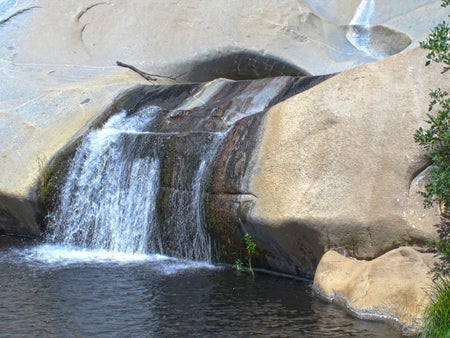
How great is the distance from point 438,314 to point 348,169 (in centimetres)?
227

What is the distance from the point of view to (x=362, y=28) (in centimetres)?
1459

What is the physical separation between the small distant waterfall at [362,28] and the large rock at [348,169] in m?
5.78

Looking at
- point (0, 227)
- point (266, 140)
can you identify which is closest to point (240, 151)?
point (266, 140)

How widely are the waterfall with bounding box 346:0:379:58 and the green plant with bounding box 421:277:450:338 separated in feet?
26.0

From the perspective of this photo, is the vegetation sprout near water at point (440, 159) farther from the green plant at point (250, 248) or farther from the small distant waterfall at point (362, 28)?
the small distant waterfall at point (362, 28)

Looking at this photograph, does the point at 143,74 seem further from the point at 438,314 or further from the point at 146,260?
the point at 438,314

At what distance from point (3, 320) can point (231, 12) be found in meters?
8.68

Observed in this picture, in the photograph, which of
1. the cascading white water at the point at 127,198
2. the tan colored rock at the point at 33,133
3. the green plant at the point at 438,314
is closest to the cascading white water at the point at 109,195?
the cascading white water at the point at 127,198

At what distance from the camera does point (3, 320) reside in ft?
24.1

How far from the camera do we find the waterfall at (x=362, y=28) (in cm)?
1441

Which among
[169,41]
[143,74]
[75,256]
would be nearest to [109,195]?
[75,256]

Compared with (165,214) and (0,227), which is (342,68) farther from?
(0,227)

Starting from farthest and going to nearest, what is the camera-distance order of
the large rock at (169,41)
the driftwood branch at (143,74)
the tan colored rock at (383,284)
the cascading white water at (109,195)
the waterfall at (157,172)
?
the driftwood branch at (143,74), the large rock at (169,41), the cascading white water at (109,195), the waterfall at (157,172), the tan colored rock at (383,284)

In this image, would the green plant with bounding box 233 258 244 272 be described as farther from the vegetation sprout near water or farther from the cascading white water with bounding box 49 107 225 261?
the vegetation sprout near water
